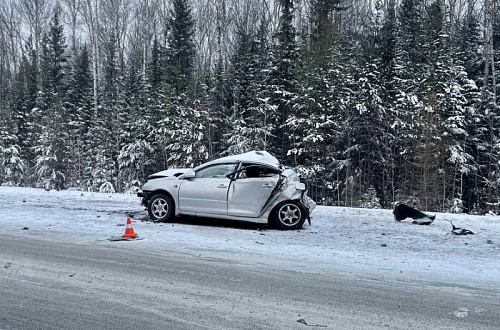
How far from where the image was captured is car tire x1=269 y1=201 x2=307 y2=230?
993 cm

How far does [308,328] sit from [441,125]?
2460cm

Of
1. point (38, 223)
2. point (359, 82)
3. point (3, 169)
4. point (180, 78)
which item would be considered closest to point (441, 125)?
point (359, 82)

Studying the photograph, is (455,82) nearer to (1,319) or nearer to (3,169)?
(1,319)

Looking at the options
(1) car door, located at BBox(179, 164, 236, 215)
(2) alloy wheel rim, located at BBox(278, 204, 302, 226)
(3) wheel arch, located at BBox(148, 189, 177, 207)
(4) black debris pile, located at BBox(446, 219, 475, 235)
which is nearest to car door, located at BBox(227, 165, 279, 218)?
(1) car door, located at BBox(179, 164, 236, 215)

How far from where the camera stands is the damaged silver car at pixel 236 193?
32.4ft

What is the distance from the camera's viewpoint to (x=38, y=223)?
10164mm

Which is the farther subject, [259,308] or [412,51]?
[412,51]

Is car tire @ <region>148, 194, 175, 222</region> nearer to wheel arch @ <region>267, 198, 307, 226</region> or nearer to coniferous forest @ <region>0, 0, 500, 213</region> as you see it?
wheel arch @ <region>267, 198, 307, 226</region>

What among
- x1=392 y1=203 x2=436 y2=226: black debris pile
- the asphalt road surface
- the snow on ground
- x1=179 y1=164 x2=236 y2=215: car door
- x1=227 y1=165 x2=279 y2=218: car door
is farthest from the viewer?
x1=392 y1=203 x2=436 y2=226: black debris pile

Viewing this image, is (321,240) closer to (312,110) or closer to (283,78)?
(312,110)

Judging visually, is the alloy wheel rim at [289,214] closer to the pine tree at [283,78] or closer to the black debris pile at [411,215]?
the black debris pile at [411,215]

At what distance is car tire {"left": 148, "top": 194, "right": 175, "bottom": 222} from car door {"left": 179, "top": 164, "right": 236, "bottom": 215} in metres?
0.27

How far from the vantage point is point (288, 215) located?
995 centimetres

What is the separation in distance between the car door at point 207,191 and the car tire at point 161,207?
0.90ft
